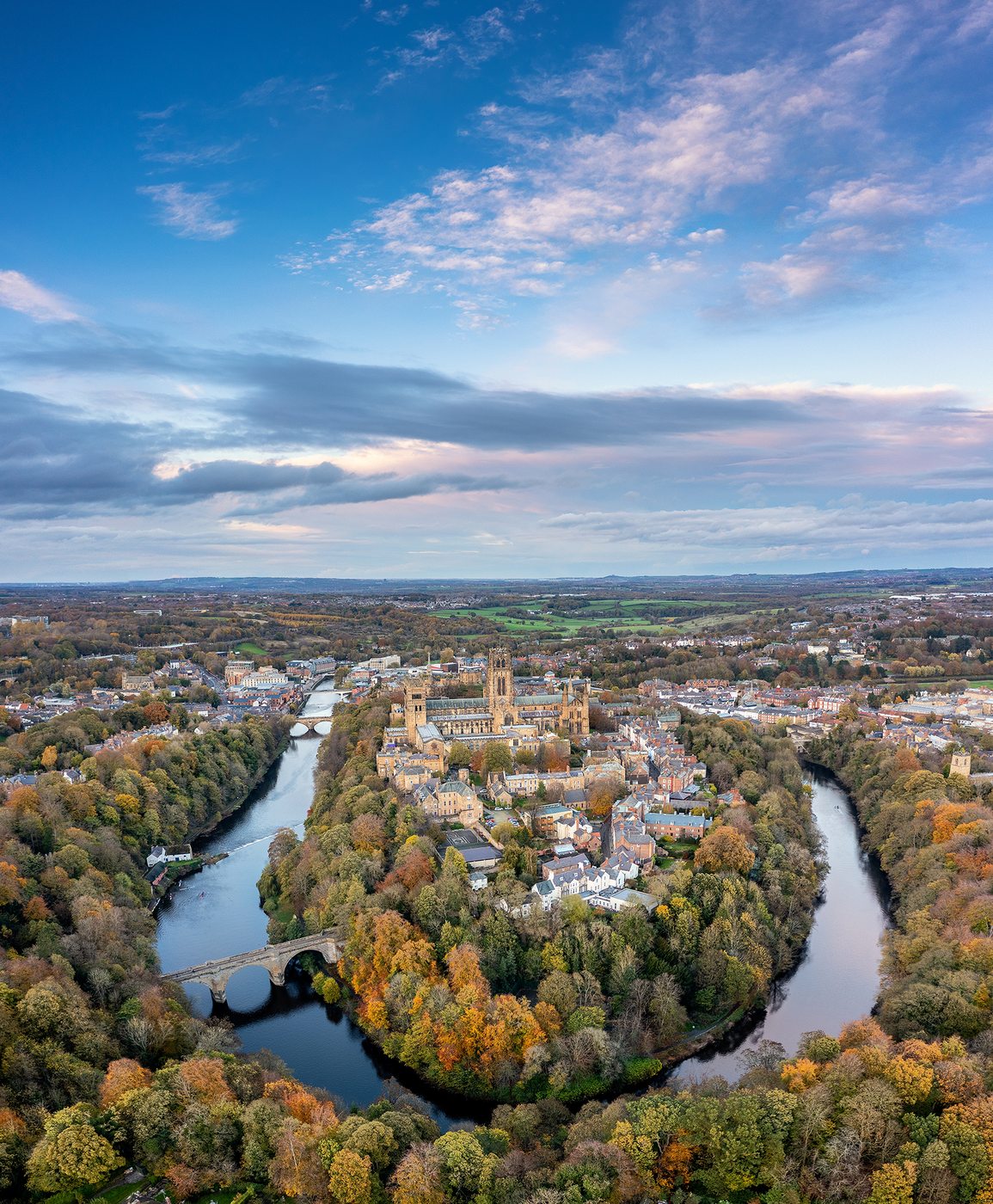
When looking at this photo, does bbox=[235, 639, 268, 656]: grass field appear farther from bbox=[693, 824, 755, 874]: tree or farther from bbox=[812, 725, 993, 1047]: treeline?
bbox=[693, 824, 755, 874]: tree

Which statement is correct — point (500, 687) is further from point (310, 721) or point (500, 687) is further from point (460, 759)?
point (310, 721)

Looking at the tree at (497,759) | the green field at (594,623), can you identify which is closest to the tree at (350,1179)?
the tree at (497,759)

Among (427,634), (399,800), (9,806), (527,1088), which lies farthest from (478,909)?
(427,634)

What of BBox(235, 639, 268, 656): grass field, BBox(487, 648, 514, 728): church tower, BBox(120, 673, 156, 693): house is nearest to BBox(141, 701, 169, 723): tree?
BBox(120, 673, 156, 693): house

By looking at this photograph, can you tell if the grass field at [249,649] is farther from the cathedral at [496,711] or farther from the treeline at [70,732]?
the cathedral at [496,711]

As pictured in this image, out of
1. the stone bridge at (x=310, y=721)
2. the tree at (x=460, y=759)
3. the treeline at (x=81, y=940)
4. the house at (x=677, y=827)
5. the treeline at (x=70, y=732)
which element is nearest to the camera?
the treeline at (x=81, y=940)

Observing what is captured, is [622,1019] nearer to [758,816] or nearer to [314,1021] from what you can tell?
[314,1021]
